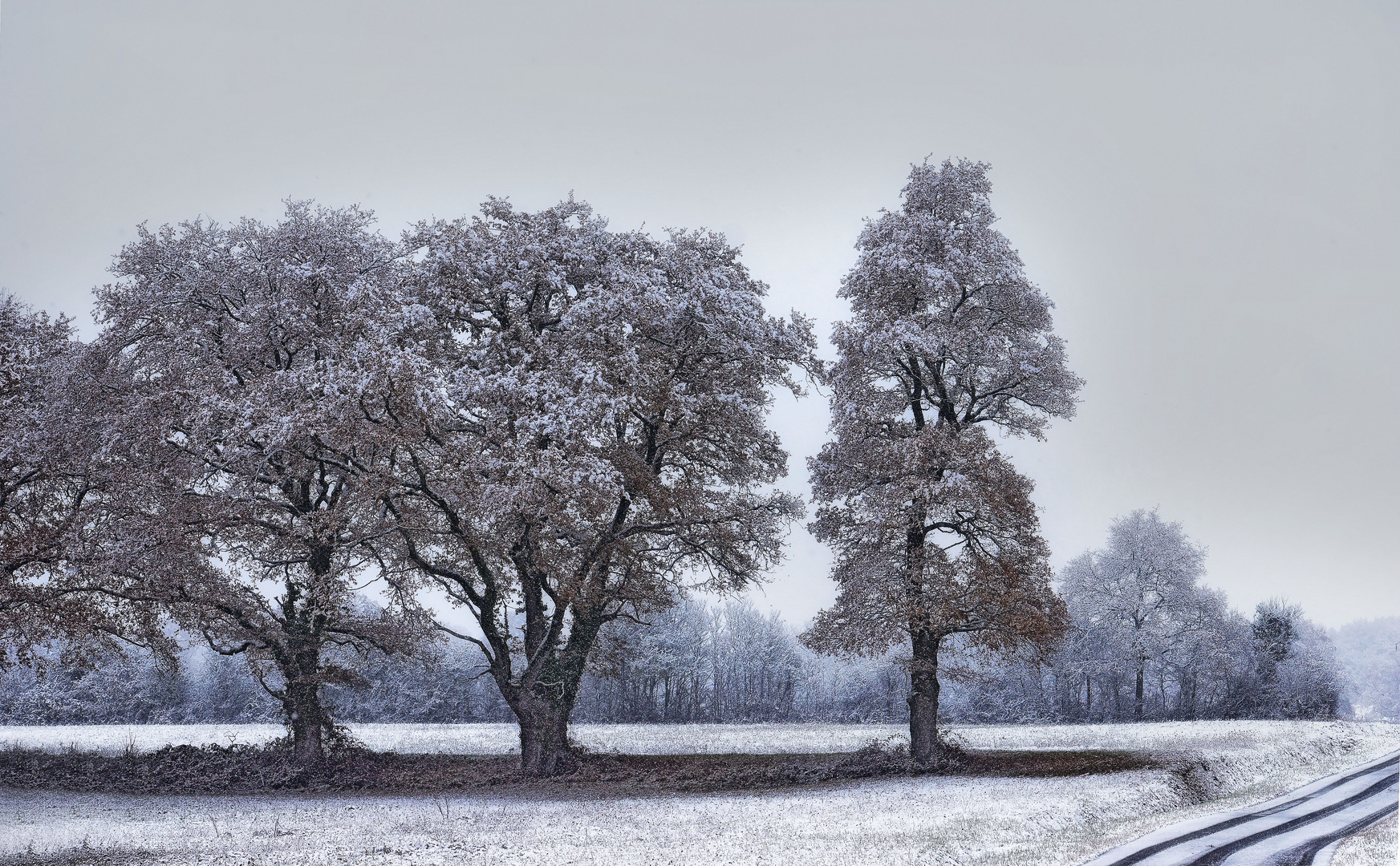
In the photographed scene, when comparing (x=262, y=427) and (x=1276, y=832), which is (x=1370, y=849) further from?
(x=262, y=427)

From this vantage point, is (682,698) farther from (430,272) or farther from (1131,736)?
(430,272)

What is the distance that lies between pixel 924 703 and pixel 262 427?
1826 centimetres

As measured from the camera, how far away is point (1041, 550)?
24812 millimetres

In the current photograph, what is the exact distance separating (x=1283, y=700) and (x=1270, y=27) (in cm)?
4408

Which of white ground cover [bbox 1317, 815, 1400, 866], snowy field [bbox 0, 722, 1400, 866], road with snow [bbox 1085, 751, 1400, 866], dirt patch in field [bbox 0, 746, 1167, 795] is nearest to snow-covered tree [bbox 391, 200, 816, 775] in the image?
dirt patch in field [bbox 0, 746, 1167, 795]

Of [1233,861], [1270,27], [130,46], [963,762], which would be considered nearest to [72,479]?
[130,46]

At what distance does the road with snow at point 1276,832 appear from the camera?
1323 cm

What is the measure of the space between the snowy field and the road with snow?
57 cm

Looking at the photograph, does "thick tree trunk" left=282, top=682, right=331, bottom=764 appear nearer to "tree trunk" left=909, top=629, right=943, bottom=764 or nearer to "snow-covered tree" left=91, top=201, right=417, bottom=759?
"snow-covered tree" left=91, top=201, right=417, bottom=759

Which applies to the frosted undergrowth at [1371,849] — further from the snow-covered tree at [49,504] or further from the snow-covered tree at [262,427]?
the snow-covered tree at [49,504]

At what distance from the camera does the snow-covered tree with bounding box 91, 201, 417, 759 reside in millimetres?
21547

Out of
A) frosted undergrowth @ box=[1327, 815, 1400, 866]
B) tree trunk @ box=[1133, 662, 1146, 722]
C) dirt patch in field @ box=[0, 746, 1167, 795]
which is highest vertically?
frosted undergrowth @ box=[1327, 815, 1400, 866]

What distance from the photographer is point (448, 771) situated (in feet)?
82.4

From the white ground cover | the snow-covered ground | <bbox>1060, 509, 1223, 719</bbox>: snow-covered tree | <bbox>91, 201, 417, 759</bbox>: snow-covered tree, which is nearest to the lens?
the white ground cover
